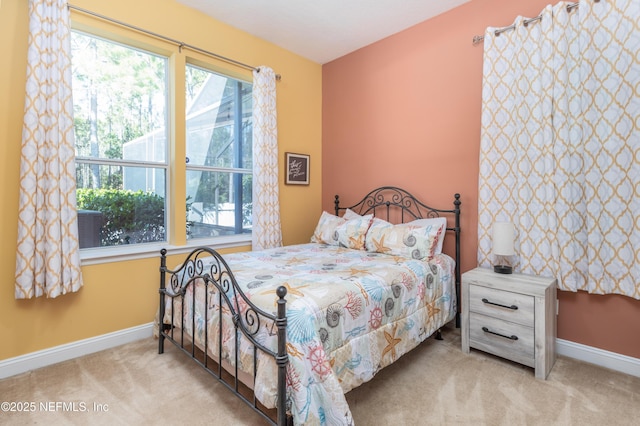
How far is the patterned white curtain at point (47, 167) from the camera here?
6.73 feet

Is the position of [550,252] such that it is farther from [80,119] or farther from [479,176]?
[80,119]

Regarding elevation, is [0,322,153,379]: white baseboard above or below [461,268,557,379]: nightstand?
below

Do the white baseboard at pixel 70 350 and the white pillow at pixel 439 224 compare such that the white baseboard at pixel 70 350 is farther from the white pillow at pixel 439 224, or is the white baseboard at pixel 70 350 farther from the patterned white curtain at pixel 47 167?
the white pillow at pixel 439 224

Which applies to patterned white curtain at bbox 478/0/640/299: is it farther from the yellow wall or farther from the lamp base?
the yellow wall

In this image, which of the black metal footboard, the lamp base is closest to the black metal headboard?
the lamp base

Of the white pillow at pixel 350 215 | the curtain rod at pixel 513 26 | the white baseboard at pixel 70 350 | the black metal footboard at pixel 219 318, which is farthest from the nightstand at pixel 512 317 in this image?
the white baseboard at pixel 70 350

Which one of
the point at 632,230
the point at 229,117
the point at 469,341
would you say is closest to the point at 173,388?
the point at 469,341

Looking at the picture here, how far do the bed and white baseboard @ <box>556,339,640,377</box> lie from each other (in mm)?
776

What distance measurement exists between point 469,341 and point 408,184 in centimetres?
155

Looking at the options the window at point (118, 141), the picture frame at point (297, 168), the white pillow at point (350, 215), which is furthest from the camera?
the picture frame at point (297, 168)

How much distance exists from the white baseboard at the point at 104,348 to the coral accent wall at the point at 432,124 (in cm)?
5

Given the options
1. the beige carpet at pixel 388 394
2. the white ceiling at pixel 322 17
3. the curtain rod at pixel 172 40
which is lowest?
the beige carpet at pixel 388 394

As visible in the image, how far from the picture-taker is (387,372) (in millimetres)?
2133

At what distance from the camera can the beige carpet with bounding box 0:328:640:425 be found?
1.68 meters
